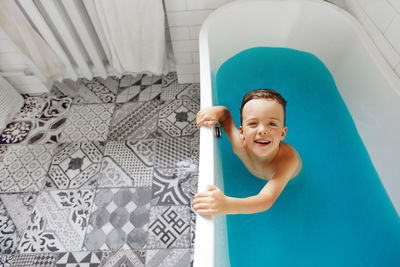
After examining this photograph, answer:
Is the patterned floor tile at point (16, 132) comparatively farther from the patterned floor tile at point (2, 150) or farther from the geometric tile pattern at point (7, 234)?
the geometric tile pattern at point (7, 234)

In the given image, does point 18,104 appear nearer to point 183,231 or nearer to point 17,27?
point 17,27

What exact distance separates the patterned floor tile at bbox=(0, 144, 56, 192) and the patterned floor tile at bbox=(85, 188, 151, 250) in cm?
38

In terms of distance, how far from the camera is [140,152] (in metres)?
1.49

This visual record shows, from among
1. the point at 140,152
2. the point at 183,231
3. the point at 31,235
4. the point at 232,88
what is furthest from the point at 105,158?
the point at 232,88

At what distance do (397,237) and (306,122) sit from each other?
2.02 feet

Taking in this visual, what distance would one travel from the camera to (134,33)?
142 cm

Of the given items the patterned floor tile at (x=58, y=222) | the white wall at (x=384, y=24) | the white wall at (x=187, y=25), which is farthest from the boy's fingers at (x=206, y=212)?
the white wall at (x=187, y=25)

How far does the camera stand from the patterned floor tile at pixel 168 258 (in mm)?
1143

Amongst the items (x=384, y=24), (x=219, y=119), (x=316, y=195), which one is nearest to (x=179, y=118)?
(x=219, y=119)

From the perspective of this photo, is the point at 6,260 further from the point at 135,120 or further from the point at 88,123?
the point at 135,120

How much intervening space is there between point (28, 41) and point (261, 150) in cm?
132

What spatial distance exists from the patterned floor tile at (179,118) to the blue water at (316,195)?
0.27 m

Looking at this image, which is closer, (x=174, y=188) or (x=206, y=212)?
(x=206, y=212)

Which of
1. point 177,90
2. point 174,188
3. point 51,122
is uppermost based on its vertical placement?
point 177,90
